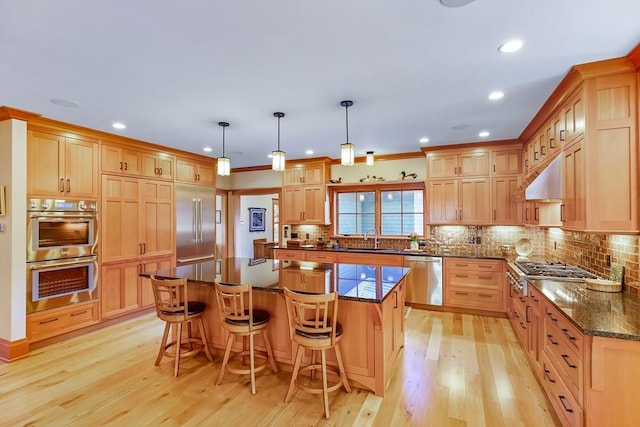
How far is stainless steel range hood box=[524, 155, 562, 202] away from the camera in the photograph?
2973mm

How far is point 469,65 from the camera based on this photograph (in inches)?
98.0

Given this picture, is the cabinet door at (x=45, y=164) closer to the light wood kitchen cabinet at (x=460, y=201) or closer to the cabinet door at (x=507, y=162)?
the light wood kitchen cabinet at (x=460, y=201)

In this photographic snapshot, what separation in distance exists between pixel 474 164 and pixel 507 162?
462mm

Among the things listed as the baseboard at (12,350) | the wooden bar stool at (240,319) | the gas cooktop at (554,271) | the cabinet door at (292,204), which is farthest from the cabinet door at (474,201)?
the baseboard at (12,350)

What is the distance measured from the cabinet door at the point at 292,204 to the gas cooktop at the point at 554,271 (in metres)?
3.92

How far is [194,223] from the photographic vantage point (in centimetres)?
569

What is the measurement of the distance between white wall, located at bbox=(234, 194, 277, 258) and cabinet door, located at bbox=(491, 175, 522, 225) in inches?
210

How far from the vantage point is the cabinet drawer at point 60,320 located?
3609 millimetres

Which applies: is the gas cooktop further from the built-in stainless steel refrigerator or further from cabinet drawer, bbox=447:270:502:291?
the built-in stainless steel refrigerator

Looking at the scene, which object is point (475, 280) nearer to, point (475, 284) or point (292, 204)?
point (475, 284)

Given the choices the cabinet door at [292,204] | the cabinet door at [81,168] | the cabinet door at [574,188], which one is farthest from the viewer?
the cabinet door at [292,204]

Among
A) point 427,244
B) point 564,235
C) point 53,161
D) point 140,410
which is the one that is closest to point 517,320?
point 564,235

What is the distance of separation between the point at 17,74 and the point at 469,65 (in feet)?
12.0

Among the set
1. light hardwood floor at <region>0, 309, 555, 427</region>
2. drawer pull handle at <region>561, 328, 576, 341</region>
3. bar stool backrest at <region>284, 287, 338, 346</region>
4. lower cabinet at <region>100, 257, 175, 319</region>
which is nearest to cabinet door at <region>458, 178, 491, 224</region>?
light hardwood floor at <region>0, 309, 555, 427</region>
